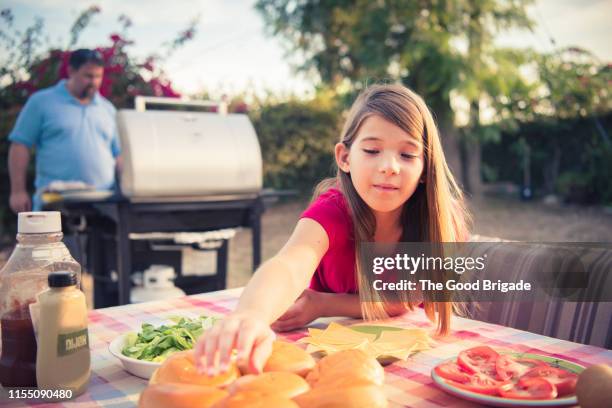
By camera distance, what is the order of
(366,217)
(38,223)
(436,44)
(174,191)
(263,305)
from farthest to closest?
1. (436,44)
2. (174,191)
3. (366,217)
4. (263,305)
5. (38,223)

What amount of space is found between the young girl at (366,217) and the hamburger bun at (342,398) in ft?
1.16

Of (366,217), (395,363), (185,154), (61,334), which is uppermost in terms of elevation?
(185,154)

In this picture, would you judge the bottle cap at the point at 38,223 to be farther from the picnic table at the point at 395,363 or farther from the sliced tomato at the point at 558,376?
the sliced tomato at the point at 558,376

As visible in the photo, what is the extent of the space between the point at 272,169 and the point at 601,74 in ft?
19.2

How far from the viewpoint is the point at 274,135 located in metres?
10.1

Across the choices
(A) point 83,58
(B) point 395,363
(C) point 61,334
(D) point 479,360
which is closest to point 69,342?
(C) point 61,334

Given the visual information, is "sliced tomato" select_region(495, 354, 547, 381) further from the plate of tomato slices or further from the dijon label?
the dijon label

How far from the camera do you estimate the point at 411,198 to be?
63.2 inches

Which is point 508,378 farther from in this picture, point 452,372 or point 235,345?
point 235,345

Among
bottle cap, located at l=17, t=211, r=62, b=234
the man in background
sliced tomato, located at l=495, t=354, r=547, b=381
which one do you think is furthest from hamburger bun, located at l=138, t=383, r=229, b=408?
the man in background

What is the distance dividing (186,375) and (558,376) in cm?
58

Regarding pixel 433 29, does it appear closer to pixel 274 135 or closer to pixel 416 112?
pixel 274 135

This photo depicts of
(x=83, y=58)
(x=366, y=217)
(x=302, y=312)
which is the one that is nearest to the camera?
(x=302, y=312)

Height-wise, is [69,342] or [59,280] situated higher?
[59,280]
